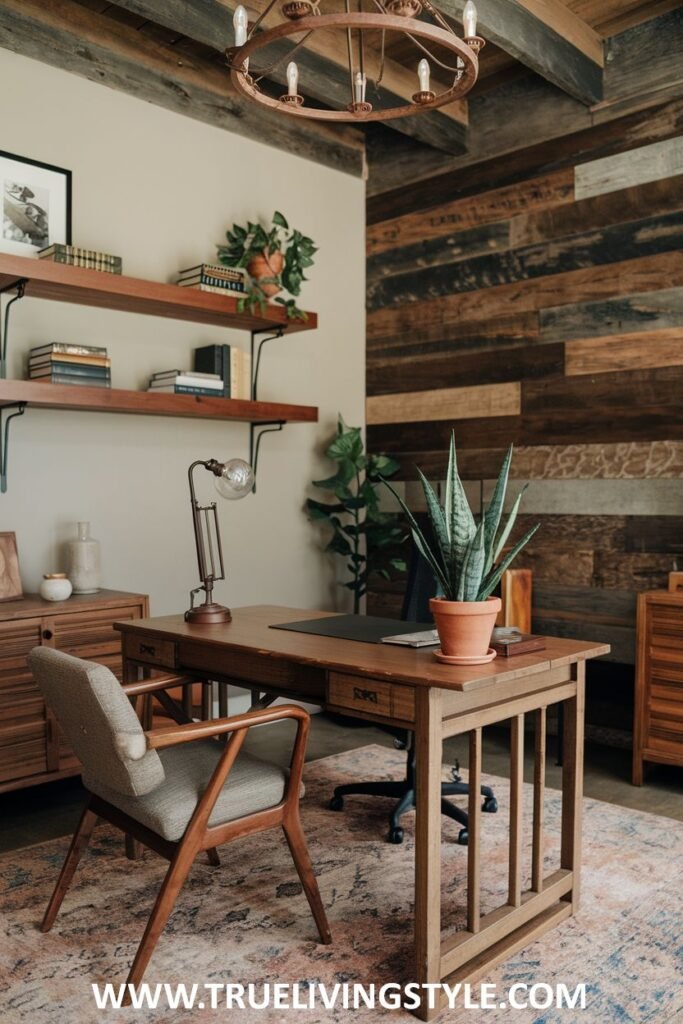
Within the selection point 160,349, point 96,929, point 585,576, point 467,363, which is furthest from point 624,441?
point 96,929

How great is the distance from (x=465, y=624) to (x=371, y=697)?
30 centimetres

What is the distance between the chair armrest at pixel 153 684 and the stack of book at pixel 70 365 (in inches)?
59.0

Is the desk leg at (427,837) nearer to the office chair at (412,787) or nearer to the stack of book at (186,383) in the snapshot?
the office chair at (412,787)

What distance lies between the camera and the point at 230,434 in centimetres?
467

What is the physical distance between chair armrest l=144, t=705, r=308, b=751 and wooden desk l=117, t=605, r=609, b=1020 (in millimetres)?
183

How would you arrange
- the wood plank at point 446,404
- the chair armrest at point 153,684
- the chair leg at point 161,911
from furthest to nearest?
the wood plank at point 446,404, the chair armrest at point 153,684, the chair leg at point 161,911

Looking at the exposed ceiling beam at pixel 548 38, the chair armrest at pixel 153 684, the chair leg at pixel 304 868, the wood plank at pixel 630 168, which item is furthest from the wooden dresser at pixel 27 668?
the wood plank at pixel 630 168

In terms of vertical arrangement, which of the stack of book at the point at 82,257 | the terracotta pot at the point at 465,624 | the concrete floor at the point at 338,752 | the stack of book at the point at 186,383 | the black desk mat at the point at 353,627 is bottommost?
the concrete floor at the point at 338,752

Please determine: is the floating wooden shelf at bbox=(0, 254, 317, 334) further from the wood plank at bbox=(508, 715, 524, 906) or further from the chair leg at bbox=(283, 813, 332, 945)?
the wood plank at bbox=(508, 715, 524, 906)

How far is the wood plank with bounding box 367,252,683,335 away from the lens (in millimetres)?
4105

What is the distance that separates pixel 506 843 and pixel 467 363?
8.70 ft

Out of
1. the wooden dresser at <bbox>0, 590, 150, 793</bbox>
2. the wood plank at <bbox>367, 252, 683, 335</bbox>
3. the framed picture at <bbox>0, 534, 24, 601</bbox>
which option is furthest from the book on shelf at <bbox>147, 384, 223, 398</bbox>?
the wood plank at <bbox>367, 252, 683, 335</bbox>

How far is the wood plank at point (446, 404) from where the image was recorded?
4691mm

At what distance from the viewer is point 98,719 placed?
6.89 feet
